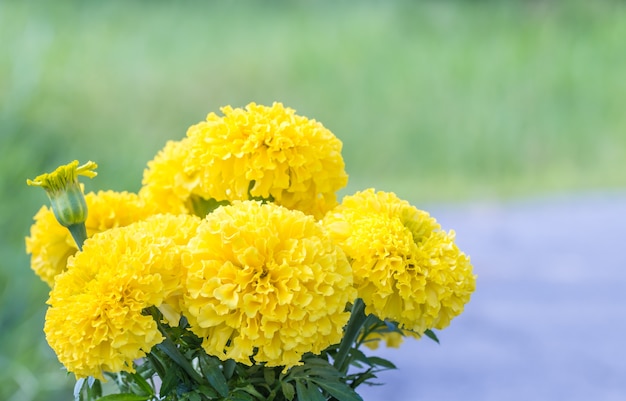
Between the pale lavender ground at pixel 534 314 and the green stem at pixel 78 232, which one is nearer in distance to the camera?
the green stem at pixel 78 232

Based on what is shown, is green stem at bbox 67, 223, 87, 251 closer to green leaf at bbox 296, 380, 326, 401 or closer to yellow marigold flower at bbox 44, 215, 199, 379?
yellow marigold flower at bbox 44, 215, 199, 379

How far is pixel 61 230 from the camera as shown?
579 millimetres

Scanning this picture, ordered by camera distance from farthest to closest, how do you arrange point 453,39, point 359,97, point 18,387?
1. point 453,39
2. point 359,97
3. point 18,387

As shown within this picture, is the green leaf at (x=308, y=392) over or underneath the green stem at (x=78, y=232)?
underneath

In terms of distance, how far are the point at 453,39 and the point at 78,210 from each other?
8.29 ft

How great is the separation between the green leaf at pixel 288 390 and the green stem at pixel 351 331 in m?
0.05

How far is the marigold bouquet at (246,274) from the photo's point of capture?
454 millimetres

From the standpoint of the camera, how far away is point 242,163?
54cm

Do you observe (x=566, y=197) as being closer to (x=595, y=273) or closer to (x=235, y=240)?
(x=595, y=273)

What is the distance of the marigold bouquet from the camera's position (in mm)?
454

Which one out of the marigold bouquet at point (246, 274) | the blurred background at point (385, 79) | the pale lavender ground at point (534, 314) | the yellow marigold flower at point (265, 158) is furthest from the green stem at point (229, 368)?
the blurred background at point (385, 79)

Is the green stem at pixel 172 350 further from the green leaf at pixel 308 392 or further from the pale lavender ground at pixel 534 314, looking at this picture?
the pale lavender ground at pixel 534 314

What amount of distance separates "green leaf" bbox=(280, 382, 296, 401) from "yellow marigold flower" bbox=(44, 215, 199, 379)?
0.29 ft

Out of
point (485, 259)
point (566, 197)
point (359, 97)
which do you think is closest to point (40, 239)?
point (485, 259)
